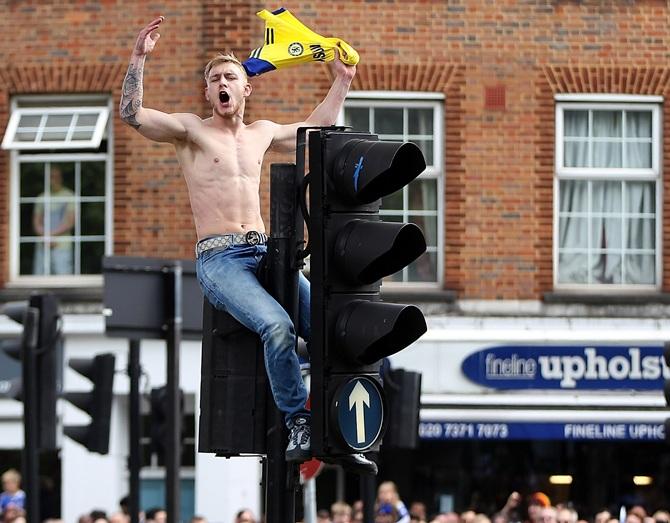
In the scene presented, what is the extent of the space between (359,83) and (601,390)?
4.61 meters

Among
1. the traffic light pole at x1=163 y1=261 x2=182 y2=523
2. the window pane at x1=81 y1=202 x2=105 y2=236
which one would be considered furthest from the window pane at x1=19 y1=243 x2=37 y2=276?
the traffic light pole at x1=163 y1=261 x2=182 y2=523

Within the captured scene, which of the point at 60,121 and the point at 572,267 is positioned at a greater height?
the point at 60,121

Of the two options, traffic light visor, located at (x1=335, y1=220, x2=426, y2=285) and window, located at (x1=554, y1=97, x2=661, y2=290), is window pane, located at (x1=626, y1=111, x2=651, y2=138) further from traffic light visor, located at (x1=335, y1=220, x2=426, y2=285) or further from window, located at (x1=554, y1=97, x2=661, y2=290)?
traffic light visor, located at (x1=335, y1=220, x2=426, y2=285)

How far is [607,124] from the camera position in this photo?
23.7 metres

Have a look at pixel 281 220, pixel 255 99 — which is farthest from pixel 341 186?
pixel 255 99

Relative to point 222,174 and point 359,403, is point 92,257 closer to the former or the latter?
point 222,174

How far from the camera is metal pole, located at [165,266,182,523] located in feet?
52.0

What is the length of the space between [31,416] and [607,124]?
10105mm

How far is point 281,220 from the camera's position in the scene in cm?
850

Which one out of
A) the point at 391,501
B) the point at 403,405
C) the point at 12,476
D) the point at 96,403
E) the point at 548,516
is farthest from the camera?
the point at 12,476

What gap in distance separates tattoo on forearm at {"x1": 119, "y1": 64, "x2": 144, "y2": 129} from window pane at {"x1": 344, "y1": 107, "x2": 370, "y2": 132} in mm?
14814

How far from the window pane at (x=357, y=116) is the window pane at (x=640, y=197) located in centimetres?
319

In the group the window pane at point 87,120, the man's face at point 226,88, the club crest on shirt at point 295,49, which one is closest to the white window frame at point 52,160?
the window pane at point 87,120

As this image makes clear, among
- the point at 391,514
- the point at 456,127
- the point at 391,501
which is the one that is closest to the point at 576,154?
the point at 456,127
